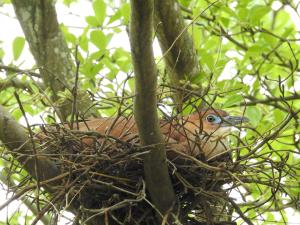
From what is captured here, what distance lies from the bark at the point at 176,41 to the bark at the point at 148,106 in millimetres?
1195

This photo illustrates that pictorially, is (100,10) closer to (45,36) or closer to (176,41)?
(45,36)

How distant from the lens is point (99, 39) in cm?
435

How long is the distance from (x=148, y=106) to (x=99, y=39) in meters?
1.73

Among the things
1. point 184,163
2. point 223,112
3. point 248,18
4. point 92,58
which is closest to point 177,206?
point 184,163

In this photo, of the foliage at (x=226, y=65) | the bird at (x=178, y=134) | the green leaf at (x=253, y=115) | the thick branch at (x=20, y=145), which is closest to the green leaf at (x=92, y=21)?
the foliage at (x=226, y=65)

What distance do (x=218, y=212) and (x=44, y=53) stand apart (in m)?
1.72

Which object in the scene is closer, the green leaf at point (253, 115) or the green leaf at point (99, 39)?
the green leaf at point (253, 115)

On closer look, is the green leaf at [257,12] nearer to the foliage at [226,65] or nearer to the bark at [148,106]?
the foliage at [226,65]

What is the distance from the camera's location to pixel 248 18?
463 cm

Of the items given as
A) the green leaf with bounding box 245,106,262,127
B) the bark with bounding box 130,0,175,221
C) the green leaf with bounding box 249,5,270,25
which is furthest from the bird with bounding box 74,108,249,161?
the green leaf with bounding box 249,5,270,25

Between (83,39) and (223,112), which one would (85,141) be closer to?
(223,112)

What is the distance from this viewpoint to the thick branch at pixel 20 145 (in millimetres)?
2947

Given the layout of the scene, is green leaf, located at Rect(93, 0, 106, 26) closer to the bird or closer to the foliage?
Result: the foliage

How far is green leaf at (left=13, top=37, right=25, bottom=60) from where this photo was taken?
4262 mm
